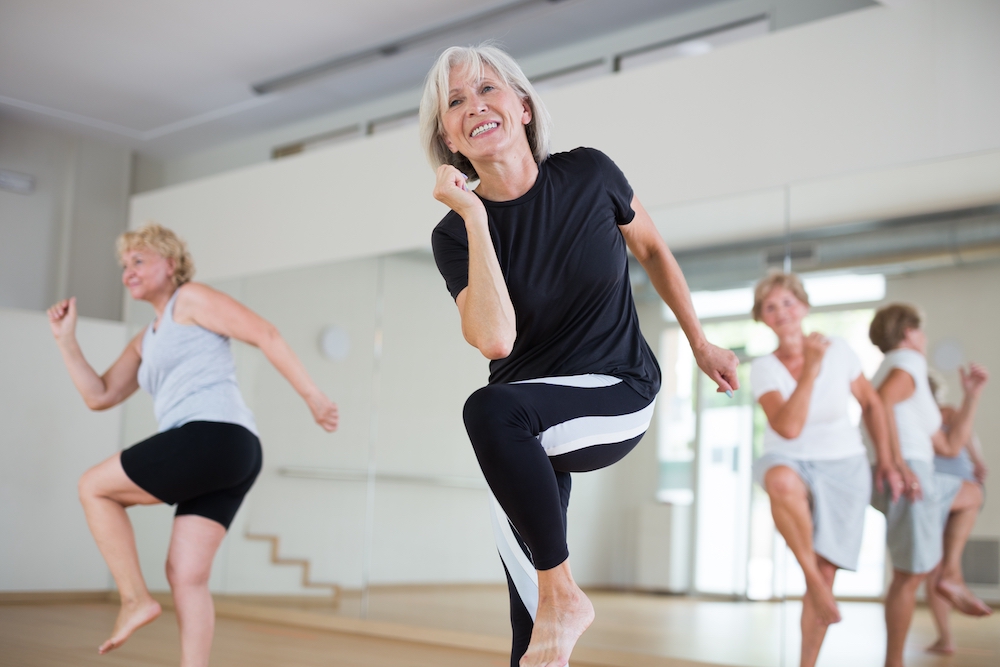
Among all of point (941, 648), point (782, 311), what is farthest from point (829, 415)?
point (941, 648)

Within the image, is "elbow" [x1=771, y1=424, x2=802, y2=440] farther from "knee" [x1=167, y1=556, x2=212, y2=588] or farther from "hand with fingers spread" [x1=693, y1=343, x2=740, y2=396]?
"knee" [x1=167, y1=556, x2=212, y2=588]

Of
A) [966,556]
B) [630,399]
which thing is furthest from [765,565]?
[630,399]

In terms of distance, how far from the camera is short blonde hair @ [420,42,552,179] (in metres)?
1.96

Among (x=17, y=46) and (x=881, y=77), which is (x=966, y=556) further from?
(x=17, y=46)

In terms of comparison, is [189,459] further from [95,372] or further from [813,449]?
[813,449]

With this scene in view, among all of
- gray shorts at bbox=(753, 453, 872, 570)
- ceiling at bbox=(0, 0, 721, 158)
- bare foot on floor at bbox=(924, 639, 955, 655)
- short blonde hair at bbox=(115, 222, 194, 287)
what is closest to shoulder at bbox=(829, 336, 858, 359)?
gray shorts at bbox=(753, 453, 872, 570)

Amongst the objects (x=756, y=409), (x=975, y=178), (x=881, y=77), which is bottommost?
(x=756, y=409)

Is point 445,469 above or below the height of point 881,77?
below

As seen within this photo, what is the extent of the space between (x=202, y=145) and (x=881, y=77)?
220 inches

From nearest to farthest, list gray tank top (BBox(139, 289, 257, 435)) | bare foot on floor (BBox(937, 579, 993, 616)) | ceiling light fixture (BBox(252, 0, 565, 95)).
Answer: gray tank top (BBox(139, 289, 257, 435)) < bare foot on floor (BBox(937, 579, 993, 616)) < ceiling light fixture (BBox(252, 0, 565, 95))

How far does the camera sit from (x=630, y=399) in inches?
73.1

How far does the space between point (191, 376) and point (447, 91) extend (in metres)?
1.43

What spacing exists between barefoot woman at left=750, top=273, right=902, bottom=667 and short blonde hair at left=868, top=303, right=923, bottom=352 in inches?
4.7

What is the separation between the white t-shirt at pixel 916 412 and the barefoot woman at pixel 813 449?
0.22ft
